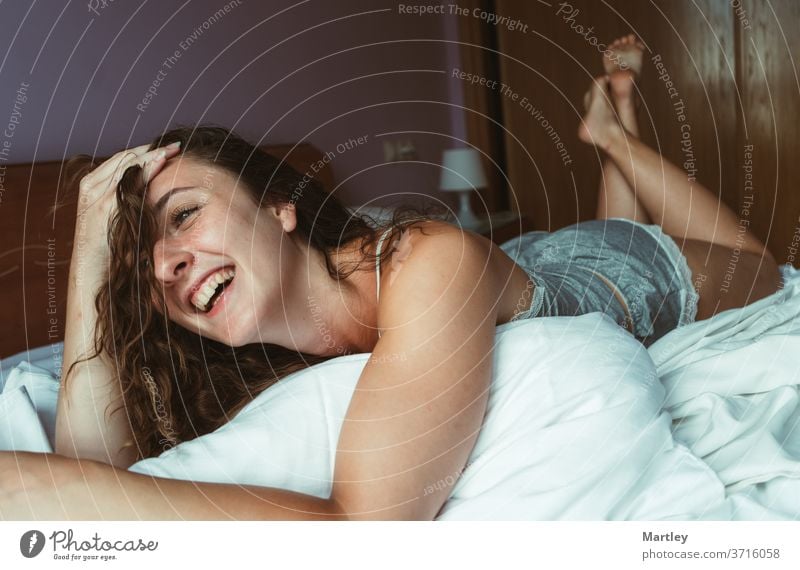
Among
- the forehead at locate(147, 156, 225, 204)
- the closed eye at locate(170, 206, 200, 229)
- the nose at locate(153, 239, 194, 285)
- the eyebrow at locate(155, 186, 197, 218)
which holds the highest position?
the forehead at locate(147, 156, 225, 204)

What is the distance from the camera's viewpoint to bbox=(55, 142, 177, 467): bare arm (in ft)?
2.20

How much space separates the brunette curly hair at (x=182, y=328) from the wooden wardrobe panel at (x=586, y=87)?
883mm

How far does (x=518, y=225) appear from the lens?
176 cm

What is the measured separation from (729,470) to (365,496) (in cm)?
27

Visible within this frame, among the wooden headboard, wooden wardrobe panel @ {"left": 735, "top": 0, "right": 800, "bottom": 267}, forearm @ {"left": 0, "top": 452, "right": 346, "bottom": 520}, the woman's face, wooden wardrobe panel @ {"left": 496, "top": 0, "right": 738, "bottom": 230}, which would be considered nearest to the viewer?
forearm @ {"left": 0, "top": 452, "right": 346, "bottom": 520}

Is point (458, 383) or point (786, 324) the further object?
point (786, 324)

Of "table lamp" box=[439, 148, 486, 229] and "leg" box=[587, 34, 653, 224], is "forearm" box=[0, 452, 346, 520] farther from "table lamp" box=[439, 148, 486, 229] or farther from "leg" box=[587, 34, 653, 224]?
"table lamp" box=[439, 148, 486, 229]

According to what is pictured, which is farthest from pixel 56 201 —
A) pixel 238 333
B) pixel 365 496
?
pixel 365 496

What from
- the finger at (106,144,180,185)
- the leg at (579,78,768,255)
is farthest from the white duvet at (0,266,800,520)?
the leg at (579,78,768,255)

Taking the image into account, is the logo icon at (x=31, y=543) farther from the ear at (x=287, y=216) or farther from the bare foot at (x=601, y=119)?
the bare foot at (x=601, y=119)

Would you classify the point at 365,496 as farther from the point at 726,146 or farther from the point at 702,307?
the point at 726,146

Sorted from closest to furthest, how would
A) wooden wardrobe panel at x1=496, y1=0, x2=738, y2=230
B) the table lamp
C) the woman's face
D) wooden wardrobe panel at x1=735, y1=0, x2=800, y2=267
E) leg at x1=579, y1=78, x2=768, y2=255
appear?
the woman's face
leg at x1=579, y1=78, x2=768, y2=255
wooden wardrobe panel at x1=735, y1=0, x2=800, y2=267
wooden wardrobe panel at x1=496, y1=0, x2=738, y2=230
the table lamp

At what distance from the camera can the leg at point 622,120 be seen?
3.78ft

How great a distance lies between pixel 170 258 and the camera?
0.65 m
